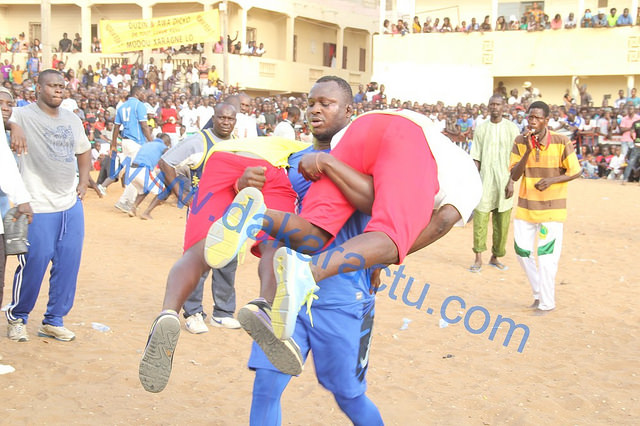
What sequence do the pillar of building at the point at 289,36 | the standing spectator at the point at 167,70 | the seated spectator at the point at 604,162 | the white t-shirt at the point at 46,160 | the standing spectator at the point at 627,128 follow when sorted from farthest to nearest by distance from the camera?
1. the pillar of building at the point at 289,36
2. the standing spectator at the point at 167,70
3. the seated spectator at the point at 604,162
4. the standing spectator at the point at 627,128
5. the white t-shirt at the point at 46,160

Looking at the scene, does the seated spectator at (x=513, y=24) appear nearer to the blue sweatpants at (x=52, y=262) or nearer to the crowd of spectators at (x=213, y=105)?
the crowd of spectators at (x=213, y=105)

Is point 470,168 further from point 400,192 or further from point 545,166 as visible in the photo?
point 545,166

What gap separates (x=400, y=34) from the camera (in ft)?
113

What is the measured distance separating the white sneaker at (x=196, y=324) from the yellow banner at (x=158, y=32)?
21234 mm

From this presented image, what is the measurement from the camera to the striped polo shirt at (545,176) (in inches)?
278

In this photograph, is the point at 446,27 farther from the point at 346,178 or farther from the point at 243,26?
the point at 346,178

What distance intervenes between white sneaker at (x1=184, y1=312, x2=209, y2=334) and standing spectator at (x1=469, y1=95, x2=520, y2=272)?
4188 millimetres

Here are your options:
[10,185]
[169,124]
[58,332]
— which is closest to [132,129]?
[169,124]

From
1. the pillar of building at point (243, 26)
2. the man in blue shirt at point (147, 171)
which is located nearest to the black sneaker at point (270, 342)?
the man in blue shirt at point (147, 171)

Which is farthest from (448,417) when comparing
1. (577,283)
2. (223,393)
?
(577,283)

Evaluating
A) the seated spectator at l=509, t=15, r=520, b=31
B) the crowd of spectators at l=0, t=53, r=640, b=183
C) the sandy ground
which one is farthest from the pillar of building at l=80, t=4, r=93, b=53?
the sandy ground

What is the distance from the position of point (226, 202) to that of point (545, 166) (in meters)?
4.30

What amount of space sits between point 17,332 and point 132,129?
785 cm

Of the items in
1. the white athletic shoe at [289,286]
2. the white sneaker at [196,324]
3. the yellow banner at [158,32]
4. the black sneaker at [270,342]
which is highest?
the yellow banner at [158,32]
